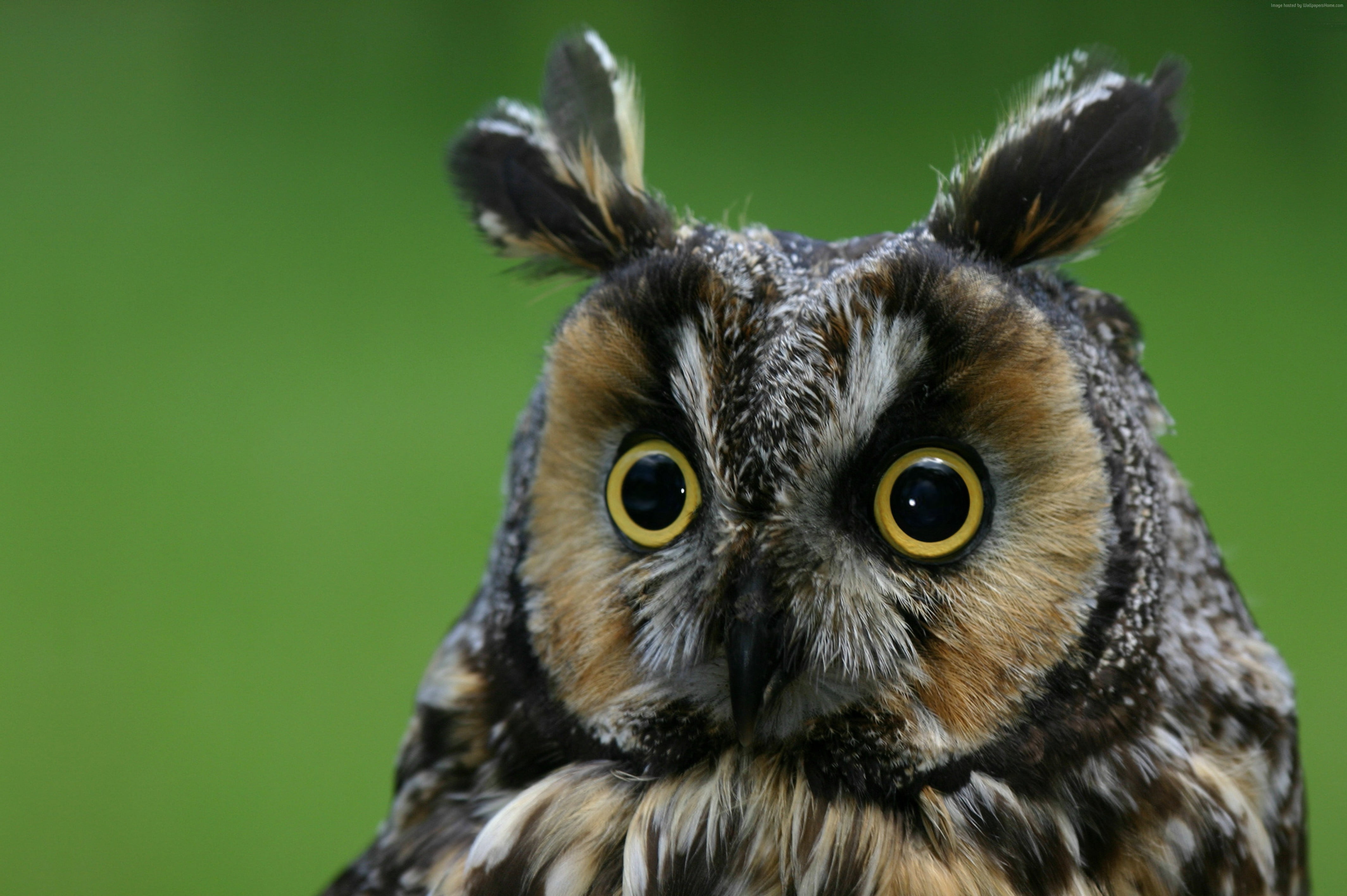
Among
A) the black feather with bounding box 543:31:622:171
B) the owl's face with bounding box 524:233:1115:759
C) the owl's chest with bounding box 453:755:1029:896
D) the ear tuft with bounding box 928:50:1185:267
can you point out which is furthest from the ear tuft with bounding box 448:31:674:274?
the owl's chest with bounding box 453:755:1029:896

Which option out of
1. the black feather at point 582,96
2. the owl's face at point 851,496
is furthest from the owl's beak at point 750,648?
the black feather at point 582,96

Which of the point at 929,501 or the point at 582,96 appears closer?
the point at 929,501

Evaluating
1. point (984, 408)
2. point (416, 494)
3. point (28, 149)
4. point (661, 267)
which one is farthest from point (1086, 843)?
point (28, 149)

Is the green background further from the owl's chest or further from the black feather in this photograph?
the owl's chest

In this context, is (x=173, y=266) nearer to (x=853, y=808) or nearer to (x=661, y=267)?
(x=661, y=267)

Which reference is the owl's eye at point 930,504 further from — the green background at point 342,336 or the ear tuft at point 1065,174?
the green background at point 342,336

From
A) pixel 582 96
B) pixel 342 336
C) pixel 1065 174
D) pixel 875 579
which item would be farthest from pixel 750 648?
pixel 342 336

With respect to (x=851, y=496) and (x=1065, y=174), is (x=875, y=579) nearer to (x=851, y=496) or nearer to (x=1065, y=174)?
(x=851, y=496)
